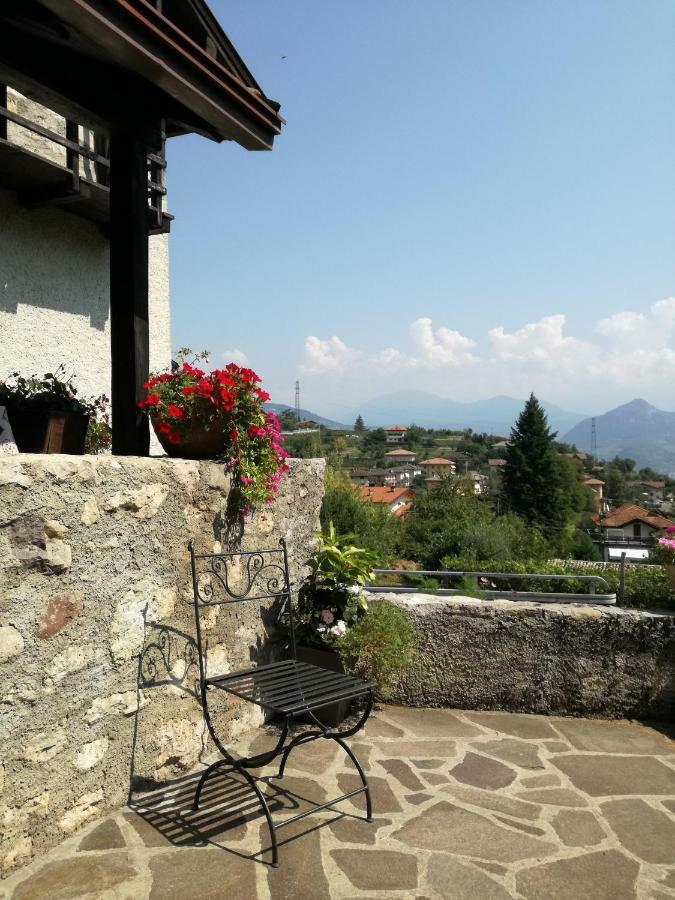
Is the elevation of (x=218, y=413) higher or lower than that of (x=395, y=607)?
higher

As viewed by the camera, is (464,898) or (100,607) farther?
(100,607)

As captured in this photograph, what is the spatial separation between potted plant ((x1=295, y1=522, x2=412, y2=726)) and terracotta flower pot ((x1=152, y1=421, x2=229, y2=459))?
3.70 ft

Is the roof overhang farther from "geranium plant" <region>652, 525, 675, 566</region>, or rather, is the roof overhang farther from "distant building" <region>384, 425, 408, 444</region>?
"distant building" <region>384, 425, 408, 444</region>

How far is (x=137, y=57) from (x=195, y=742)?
2.99 m

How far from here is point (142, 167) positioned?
333cm

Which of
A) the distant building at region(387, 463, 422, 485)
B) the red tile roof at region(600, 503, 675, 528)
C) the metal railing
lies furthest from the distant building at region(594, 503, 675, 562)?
the metal railing

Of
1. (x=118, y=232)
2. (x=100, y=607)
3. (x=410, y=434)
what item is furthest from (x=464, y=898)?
(x=410, y=434)

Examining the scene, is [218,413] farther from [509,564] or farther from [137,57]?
[509,564]

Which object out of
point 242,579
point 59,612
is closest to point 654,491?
point 242,579

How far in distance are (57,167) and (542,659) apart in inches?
200

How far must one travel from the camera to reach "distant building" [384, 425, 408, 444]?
148 metres

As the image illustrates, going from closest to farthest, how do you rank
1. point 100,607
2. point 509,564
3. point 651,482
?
point 100,607
point 509,564
point 651,482

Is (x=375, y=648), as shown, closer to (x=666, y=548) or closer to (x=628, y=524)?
(x=666, y=548)

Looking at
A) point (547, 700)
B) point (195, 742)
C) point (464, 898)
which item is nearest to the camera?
point (464, 898)
